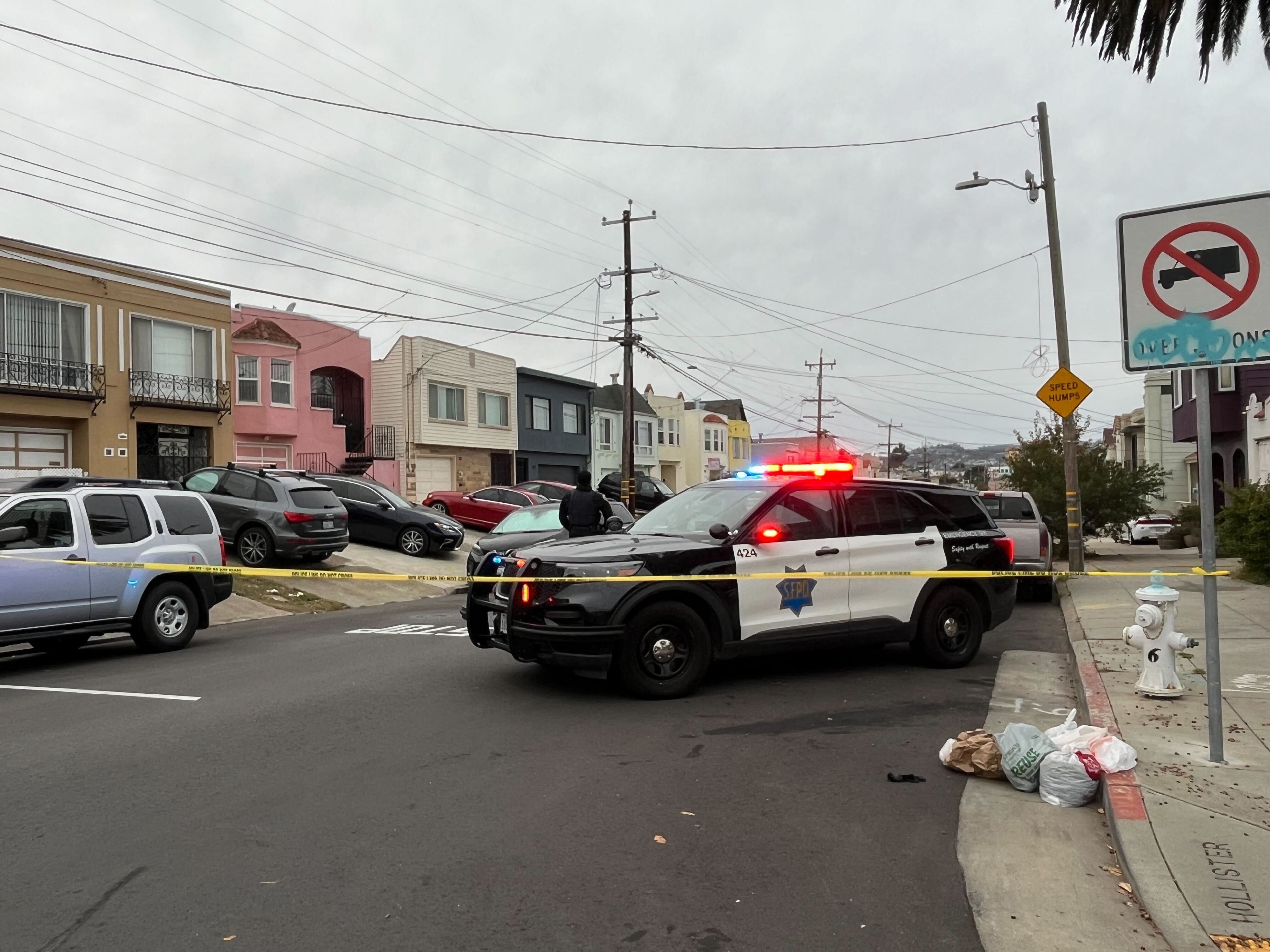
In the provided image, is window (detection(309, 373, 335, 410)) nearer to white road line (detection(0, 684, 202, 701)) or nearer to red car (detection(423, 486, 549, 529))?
red car (detection(423, 486, 549, 529))

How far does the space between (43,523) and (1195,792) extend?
9.65m

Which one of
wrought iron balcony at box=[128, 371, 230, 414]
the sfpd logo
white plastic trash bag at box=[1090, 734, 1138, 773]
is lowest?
white plastic trash bag at box=[1090, 734, 1138, 773]

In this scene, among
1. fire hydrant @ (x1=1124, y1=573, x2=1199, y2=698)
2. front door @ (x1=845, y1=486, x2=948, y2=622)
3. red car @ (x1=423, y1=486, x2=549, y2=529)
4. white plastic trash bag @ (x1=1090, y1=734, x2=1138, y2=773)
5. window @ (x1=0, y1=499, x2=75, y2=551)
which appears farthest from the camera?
red car @ (x1=423, y1=486, x2=549, y2=529)

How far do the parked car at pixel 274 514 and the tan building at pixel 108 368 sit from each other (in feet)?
13.1

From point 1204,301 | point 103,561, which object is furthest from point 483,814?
point 103,561

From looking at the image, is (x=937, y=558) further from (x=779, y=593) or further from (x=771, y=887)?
(x=771, y=887)

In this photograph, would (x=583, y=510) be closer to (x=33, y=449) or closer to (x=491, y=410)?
(x=33, y=449)

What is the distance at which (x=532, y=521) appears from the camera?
16.3m

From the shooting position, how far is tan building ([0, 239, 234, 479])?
69.1ft

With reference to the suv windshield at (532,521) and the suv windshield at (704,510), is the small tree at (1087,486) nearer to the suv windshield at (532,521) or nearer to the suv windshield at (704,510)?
the suv windshield at (532,521)

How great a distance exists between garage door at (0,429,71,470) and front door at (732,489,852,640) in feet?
62.7

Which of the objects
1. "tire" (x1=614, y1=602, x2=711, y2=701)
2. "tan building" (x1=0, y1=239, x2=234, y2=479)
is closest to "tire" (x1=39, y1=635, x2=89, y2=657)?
"tire" (x1=614, y1=602, x2=711, y2=701)

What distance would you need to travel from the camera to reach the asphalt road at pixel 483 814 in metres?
3.79

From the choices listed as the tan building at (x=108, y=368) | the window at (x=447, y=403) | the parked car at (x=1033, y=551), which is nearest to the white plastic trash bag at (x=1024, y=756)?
the parked car at (x=1033, y=551)
